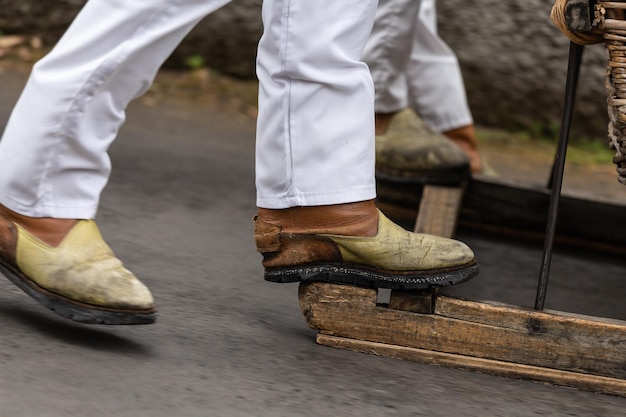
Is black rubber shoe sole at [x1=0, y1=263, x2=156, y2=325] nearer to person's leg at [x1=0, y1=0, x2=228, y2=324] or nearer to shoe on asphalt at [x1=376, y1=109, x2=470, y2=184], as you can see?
person's leg at [x1=0, y1=0, x2=228, y2=324]

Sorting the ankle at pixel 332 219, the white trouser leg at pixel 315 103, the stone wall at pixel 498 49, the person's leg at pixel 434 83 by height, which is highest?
the white trouser leg at pixel 315 103

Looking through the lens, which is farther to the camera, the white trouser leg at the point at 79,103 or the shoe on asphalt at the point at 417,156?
the shoe on asphalt at the point at 417,156

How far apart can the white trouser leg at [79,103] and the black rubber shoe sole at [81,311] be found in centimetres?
12

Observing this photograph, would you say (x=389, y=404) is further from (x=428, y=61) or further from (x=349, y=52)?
(x=428, y=61)

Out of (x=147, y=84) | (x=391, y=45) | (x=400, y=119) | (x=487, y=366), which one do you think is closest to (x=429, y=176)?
(x=400, y=119)

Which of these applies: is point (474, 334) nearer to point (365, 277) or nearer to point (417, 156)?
point (365, 277)

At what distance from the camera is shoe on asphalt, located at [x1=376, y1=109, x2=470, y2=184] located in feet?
8.86

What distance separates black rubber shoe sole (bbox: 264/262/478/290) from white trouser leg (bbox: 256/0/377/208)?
0.38ft

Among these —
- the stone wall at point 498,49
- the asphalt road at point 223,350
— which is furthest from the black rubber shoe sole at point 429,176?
the stone wall at point 498,49

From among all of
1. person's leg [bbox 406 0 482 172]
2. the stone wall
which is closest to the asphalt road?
person's leg [bbox 406 0 482 172]

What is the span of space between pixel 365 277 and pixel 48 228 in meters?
0.53

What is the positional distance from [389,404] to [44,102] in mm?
699

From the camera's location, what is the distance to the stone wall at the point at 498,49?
4.15 meters

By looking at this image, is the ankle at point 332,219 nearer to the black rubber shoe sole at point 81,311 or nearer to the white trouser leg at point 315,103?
the white trouser leg at point 315,103
